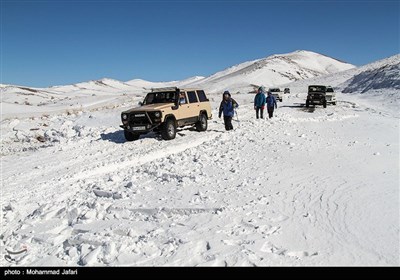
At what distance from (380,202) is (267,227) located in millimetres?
2481

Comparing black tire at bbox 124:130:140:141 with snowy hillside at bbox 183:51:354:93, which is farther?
snowy hillside at bbox 183:51:354:93

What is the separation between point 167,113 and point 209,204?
25.3 feet

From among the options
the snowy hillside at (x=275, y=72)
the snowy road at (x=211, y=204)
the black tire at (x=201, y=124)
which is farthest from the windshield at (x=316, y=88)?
the snowy hillside at (x=275, y=72)

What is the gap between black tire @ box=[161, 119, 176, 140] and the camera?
14508 millimetres

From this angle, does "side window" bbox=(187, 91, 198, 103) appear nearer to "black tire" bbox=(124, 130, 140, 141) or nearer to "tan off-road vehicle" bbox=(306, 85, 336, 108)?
"black tire" bbox=(124, 130, 140, 141)

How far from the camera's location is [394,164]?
9.77 meters

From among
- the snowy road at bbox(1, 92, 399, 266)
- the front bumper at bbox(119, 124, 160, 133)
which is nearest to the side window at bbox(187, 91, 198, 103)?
the front bumper at bbox(119, 124, 160, 133)

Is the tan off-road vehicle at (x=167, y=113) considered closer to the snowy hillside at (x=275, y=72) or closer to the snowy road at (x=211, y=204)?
the snowy road at (x=211, y=204)

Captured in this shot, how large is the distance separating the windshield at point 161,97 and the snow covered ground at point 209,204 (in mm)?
2426

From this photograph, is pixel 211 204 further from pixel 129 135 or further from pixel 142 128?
pixel 129 135

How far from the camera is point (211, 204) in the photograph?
24.1 ft

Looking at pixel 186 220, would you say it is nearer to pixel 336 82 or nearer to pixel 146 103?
pixel 146 103

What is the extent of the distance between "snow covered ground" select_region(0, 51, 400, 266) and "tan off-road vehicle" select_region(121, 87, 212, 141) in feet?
2.99
